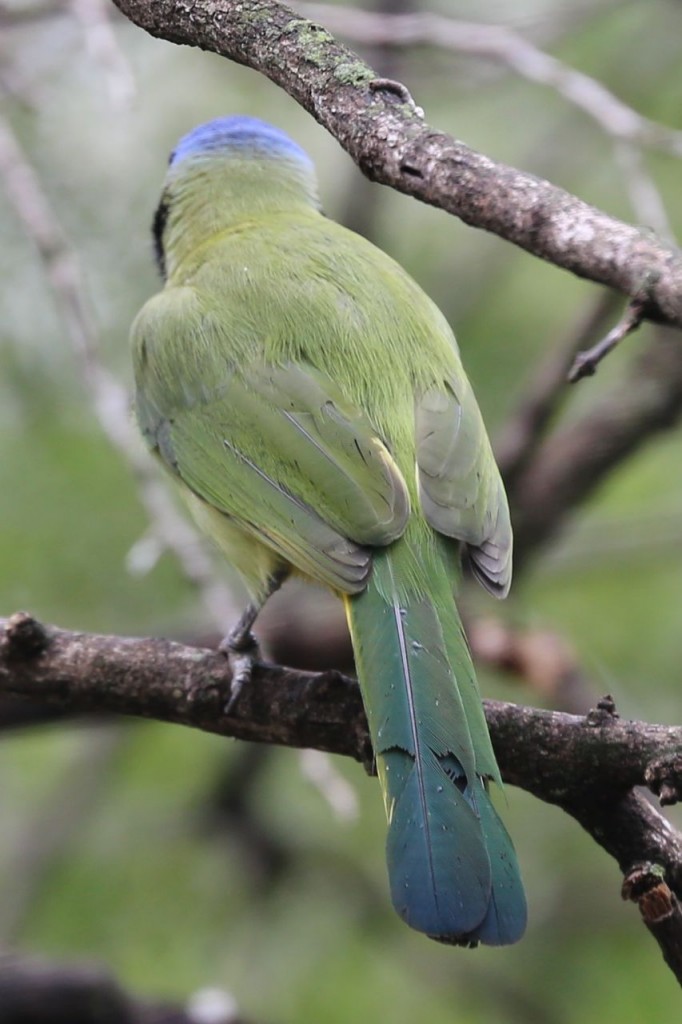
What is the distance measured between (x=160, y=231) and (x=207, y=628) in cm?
139

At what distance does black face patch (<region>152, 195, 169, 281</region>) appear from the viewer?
173 inches

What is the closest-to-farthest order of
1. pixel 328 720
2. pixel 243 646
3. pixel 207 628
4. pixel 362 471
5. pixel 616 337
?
pixel 616 337 < pixel 328 720 < pixel 362 471 < pixel 243 646 < pixel 207 628

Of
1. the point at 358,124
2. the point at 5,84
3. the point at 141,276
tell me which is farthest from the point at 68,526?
the point at 358,124

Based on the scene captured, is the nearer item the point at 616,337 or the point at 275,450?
the point at 616,337

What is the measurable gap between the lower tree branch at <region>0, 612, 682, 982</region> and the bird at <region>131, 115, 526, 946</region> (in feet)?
0.39

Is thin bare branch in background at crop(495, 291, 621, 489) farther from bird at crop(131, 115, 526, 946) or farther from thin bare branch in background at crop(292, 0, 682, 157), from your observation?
bird at crop(131, 115, 526, 946)

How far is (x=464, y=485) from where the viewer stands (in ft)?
10.1

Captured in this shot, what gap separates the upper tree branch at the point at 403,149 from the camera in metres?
2.36

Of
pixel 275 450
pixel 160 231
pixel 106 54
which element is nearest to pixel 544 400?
pixel 160 231

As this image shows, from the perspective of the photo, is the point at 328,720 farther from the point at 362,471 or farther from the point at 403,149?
the point at 403,149

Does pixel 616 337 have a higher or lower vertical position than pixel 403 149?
lower

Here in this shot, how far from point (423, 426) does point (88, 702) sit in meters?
0.96

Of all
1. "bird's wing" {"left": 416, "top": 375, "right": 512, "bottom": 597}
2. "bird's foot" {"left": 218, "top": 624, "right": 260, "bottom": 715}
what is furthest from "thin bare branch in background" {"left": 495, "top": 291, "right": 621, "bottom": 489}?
"bird's foot" {"left": 218, "top": 624, "right": 260, "bottom": 715}

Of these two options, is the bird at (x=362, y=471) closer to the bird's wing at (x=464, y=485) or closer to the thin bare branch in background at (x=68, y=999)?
the bird's wing at (x=464, y=485)
